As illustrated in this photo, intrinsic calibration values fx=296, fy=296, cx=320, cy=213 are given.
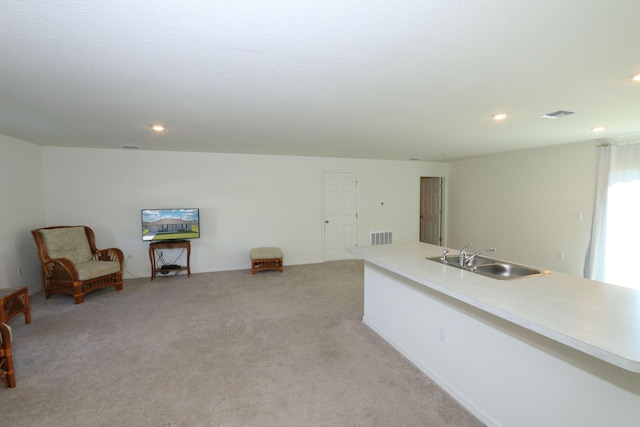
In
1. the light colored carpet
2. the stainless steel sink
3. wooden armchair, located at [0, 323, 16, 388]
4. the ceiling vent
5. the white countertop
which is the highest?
the ceiling vent

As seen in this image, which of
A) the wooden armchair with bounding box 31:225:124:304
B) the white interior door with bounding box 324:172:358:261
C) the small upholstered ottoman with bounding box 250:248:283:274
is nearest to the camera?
the wooden armchair with bounding box 31:225:124:304

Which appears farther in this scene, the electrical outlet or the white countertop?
the electrical outlet

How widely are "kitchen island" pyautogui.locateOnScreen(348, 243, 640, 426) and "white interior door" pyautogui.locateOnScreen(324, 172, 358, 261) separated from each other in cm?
368

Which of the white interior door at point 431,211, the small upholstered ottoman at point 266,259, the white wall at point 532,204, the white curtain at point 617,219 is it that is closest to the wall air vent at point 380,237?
the white interior door at point 431,211

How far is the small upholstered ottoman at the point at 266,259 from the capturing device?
5371 mm

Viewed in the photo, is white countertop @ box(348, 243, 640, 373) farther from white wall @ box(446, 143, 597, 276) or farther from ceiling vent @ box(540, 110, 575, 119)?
white wall @ box(446, 143, 597, 276)

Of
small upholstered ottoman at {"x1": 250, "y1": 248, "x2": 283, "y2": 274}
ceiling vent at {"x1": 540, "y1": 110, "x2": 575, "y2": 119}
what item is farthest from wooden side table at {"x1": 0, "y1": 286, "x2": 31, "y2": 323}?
ceiling vent at {"x1": 540, "y1": 110, "x2": 575, "y2": 119}

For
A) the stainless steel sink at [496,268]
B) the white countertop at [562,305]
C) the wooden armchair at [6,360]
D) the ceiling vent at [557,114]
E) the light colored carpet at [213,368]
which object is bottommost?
the light colored carpet at [213,368]

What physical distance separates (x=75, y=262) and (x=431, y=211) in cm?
746

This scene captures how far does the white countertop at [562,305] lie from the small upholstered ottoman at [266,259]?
3274 mm

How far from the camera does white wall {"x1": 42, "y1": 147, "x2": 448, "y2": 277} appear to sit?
4.99 meters

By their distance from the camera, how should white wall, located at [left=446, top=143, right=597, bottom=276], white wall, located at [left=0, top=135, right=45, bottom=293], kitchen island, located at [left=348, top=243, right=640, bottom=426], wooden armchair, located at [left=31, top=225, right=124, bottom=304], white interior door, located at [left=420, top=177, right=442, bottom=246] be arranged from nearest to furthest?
kitchen island, located at [left=348, top=243, right=640, bottom=426] → white wall, located at [left=0, top=135, right=45, bottom=293] → wooden armchair, located at [left=31, top=225, right=124, bottom=304] → white wall, located at [left=446, top=143, right=597, bottom=276] → white interior door, located at [left=420, top=177, right=442, bottom=246]

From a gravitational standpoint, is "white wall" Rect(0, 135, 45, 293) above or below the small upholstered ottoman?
above

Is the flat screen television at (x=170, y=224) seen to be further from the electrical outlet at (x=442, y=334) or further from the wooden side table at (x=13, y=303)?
the electrical outlet at (x=442, y=334)
